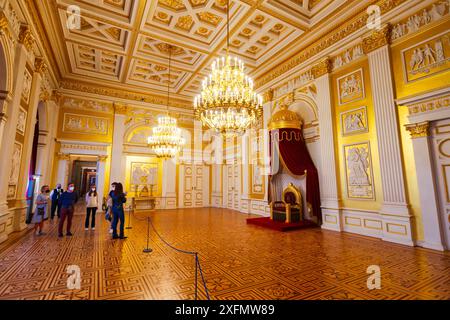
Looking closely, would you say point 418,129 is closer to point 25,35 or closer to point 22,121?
point 25,35

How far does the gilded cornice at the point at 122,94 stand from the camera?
836 centimetres

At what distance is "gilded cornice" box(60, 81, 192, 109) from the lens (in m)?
8.36

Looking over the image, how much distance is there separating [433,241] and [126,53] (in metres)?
8.74

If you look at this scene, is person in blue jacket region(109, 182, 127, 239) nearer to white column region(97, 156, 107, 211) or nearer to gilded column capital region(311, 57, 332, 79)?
white column region(97, 156, 107, 211)

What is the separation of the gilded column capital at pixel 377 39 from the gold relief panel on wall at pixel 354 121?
129 centimetres

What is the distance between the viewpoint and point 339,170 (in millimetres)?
5508

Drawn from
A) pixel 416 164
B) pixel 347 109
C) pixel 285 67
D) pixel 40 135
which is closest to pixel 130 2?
pixel 285 67

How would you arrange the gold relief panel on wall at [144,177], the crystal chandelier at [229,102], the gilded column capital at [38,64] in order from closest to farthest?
the crystal chandelier at [229,102]
the gilded column capital at [38,64]
the gold relief panel on wall at [144,177]

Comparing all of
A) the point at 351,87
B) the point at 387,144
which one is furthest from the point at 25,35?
the point at 387,144

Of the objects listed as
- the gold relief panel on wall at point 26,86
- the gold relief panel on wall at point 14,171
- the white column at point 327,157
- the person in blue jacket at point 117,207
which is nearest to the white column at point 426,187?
the white column at point 327,157

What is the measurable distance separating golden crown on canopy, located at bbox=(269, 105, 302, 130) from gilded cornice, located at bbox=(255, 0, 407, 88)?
5.29 feet

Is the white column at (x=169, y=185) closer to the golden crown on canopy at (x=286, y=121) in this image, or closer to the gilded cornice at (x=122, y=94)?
the gilded cornice at (x=122, y=94)

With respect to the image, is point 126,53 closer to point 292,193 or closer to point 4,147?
point 4,147

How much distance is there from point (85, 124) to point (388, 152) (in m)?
9.75
